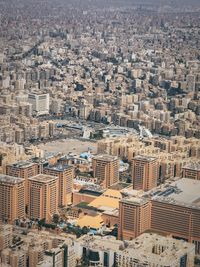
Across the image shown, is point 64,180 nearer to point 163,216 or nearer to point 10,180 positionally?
point 10,180

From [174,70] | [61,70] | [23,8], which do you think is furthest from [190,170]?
[61,70]

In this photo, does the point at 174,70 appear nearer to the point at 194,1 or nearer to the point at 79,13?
the point at 79,13

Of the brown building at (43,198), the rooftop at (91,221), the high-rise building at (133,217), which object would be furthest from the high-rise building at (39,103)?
the high-rise building at (133,217)

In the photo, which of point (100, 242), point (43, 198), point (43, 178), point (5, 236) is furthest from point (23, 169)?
point (100, 242)

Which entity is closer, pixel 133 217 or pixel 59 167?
pixel 133 217

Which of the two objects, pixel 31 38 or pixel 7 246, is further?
pixel 31 38

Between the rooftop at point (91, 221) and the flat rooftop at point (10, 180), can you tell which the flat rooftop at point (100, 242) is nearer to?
the rooftop at point (91, 221)
